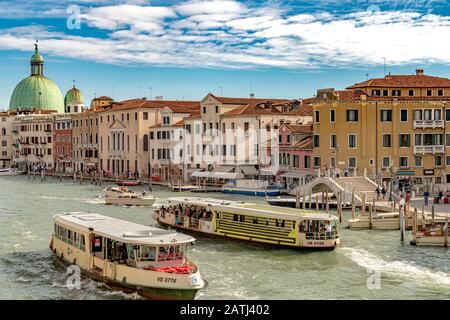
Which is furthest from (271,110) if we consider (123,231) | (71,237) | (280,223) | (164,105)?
(123,231)

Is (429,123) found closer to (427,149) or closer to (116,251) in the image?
(427,149)

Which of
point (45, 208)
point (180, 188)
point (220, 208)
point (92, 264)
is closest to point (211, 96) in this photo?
point (180, 188)

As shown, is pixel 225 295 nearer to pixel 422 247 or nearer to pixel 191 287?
pixel 191 287

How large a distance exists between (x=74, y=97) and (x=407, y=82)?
58957 mm

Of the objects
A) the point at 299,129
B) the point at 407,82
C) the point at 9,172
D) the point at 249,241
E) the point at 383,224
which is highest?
the point at 407,82

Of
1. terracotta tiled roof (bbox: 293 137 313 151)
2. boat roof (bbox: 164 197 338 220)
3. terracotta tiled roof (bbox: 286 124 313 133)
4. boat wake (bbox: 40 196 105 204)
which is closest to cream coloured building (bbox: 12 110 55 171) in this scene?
boat wake (bbox: 40 196 105 204)

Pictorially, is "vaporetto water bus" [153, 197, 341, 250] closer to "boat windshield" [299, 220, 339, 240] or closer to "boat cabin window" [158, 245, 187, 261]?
"boat windshield" [299, 220, 339, 240]

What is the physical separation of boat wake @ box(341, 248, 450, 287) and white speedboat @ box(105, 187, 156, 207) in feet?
56.6

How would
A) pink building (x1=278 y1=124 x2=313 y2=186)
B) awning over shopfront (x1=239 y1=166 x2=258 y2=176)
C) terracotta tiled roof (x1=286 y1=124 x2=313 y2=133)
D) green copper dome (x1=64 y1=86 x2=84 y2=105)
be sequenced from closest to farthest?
pink building (x1=278 y1=124 x2=313 y2=186) < terracotta tiled roof (x1=286 y1=124 x2=313 y2=133) < awning over shopfront (x1=239 y1=166 x2=258 y2=176) < green copper dome (x1=64 y1=86 x2=84 y2=105)

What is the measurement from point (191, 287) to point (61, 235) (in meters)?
7.08

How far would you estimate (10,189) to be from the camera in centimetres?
5191

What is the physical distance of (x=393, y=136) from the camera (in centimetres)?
3934

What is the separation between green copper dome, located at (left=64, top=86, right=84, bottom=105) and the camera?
91.1 meters

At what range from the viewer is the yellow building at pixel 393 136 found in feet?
128
